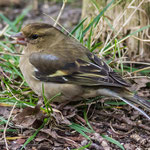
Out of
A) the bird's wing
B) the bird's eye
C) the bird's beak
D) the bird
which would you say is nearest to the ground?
the bird

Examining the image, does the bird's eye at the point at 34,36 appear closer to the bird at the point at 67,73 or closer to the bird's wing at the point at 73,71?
the bird at the point at 67,73

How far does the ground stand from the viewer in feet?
10.6

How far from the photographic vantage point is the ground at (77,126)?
3221 millimetres

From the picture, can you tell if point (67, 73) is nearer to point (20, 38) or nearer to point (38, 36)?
point (38, 36)

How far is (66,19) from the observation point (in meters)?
7.29

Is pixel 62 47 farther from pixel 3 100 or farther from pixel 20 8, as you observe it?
pixel 20 8

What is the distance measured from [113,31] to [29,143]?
241cm

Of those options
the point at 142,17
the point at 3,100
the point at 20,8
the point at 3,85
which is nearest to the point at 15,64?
the point at 3,85

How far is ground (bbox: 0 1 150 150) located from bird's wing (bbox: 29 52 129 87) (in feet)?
1.24

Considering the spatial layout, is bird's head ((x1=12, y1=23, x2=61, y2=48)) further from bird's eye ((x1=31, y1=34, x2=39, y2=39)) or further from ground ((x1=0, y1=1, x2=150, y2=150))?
ground ((x1=0, y1=1, x2=150, y2=150))

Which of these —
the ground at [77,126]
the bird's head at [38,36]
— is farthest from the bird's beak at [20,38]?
the ground at [77,126]

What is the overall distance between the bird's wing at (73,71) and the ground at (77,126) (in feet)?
1.24

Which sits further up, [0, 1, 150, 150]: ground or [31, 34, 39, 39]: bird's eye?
[31, 34, 39, 39]: bird's eye

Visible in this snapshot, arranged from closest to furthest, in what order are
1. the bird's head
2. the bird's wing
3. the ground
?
the ground, the bird's wing, the bird's head
